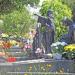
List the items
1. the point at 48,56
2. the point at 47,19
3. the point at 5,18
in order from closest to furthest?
the point at 48,56
the point at 47,19
the point at 5,18

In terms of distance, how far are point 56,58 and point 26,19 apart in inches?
1605

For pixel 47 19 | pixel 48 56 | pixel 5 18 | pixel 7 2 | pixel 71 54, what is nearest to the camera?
pixel 71 54

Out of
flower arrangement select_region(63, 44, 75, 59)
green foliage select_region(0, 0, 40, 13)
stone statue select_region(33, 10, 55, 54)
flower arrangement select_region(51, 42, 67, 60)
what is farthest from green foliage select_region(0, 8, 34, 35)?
flower arrangement select_region(63, 44, 75, 59)

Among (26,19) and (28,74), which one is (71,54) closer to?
(28,74)

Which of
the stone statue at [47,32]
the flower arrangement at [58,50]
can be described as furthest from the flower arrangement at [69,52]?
the stone statue at [47,32]

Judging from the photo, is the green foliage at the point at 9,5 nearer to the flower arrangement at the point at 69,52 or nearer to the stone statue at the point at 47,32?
the stone statue at the point at 47,32

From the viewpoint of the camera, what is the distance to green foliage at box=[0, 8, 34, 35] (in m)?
52.5

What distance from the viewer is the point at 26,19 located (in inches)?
2146

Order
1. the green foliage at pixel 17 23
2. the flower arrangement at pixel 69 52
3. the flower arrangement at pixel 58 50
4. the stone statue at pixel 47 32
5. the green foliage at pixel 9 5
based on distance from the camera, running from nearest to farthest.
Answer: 1. the flower arrangement at pixel 69 52
2. the flower arrangement at pixel 58 50
3. the stone statue at pixel 47 32
4. the green foliage at pixel 9 5
5. the green foliage at pixel 17 23

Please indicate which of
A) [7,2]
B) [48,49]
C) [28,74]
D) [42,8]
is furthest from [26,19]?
[28,74]

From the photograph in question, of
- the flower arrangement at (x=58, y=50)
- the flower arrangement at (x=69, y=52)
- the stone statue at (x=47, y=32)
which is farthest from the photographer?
the stone statue at (x=47, y=32)

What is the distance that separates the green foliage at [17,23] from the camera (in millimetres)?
52469

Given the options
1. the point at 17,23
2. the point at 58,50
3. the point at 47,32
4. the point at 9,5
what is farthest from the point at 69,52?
the point at 17,23

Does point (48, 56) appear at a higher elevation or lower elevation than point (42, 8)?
lower
